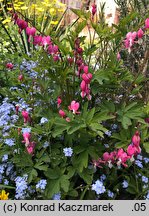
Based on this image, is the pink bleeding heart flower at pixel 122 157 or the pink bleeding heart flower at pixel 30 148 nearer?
the pink bleeding heart flower at pixel 122 157

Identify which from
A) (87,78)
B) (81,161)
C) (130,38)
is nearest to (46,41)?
(87,78)

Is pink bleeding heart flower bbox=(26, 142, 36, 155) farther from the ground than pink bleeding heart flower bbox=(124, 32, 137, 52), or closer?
closer

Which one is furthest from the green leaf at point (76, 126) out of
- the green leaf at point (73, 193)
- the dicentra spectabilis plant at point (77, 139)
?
the green leaf at point (73, 193)

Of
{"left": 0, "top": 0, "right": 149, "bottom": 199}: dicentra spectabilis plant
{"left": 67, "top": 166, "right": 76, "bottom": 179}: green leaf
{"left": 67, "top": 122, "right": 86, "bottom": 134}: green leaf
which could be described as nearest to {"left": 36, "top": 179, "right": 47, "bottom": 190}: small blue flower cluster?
{"left": 0, "top": 0, "right": 149, "bottom": 199}: dicentra spectabilis plant

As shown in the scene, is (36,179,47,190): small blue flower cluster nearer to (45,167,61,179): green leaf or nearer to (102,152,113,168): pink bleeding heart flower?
(45,167,61,179): green leaf

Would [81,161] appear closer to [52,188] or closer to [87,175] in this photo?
[87,175]

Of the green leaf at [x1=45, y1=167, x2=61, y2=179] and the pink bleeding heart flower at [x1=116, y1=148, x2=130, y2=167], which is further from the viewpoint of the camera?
the green leaf at [x1=45, y1=167, x2=61, y2=179]

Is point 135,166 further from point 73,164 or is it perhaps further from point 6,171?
point 6,171

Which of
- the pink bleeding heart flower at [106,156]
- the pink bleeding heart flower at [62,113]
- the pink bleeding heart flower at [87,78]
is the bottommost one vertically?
the pink bleeding heart flower at [106,156]

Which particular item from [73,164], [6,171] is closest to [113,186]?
[73,164]

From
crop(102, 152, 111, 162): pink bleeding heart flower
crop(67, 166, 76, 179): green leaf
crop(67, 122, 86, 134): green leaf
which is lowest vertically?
crop(67, 166, 76, 179): green leaf

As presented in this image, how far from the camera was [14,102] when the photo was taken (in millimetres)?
2562

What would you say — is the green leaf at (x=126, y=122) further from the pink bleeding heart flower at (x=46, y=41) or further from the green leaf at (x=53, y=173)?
the pink bleeding heart flower at (x=46, y=41)

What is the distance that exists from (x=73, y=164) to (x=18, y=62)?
4.49 feet
